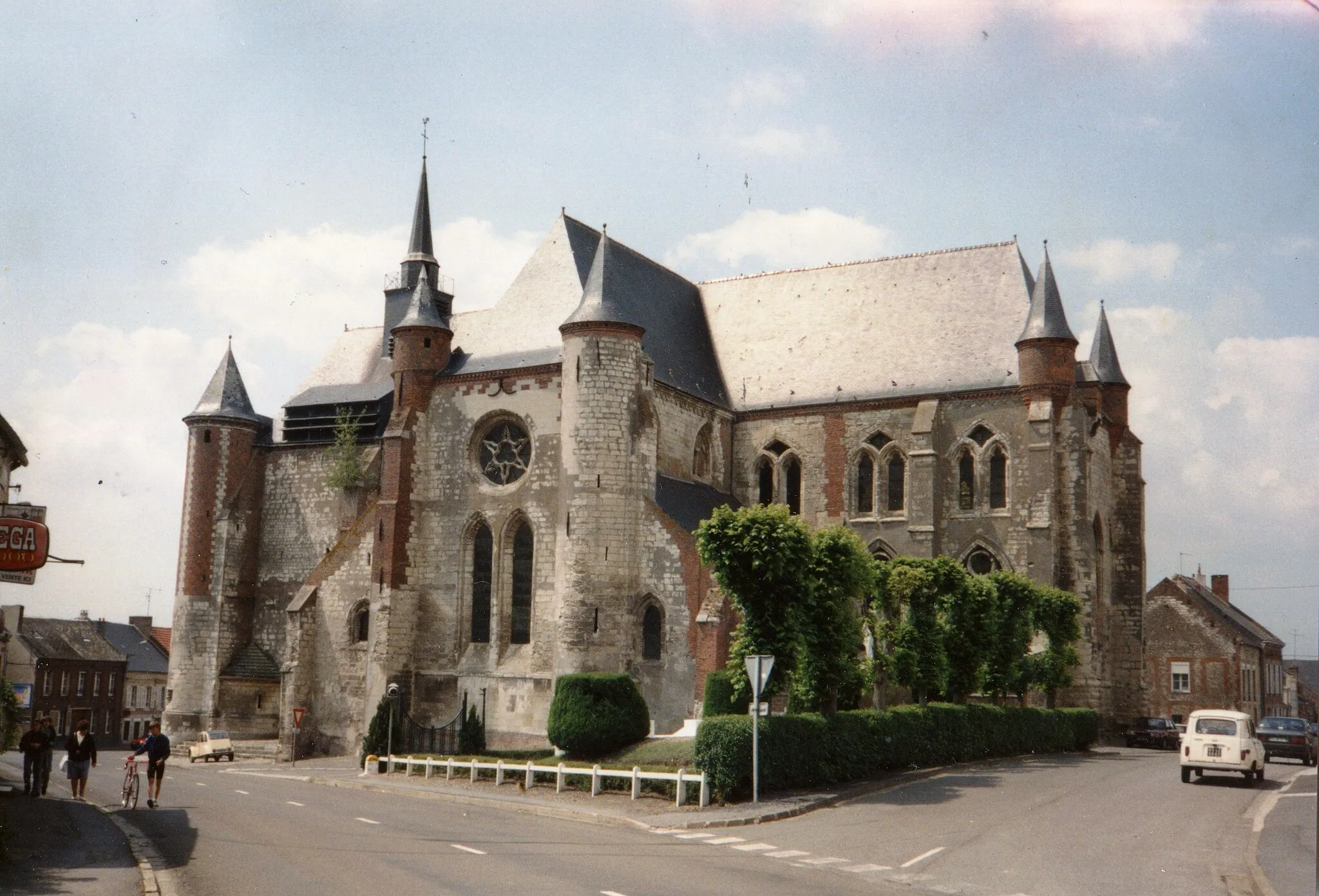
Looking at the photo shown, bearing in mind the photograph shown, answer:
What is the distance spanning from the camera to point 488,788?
27719mm

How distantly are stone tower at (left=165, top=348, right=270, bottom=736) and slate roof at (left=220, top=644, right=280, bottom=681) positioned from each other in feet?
0.85

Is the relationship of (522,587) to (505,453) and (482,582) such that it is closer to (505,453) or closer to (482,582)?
(482,582)

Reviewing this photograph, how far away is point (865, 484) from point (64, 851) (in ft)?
101

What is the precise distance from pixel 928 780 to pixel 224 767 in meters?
22.5

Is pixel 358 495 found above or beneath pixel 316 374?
beneath

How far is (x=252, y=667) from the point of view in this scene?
151ft

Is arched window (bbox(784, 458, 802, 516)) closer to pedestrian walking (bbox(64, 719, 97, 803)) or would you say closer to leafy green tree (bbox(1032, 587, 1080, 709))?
leafy green tree (bbox(1032, 587, 1080, 709))

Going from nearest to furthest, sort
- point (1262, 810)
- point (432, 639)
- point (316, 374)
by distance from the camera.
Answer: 1. point (1262, 810)
2. point (432, 639)
3. point (316, 374)

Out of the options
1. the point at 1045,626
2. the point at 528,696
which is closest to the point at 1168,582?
the point at 1045,626

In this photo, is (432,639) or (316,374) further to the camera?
(316,374)

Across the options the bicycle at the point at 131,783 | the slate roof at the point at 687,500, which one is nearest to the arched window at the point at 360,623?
the slate roof at the point at 687,500

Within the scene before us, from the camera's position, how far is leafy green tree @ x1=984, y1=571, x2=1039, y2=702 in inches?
1388

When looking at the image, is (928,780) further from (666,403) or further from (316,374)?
(316,374)

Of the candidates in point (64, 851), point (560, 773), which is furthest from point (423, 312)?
point (64, 851)
